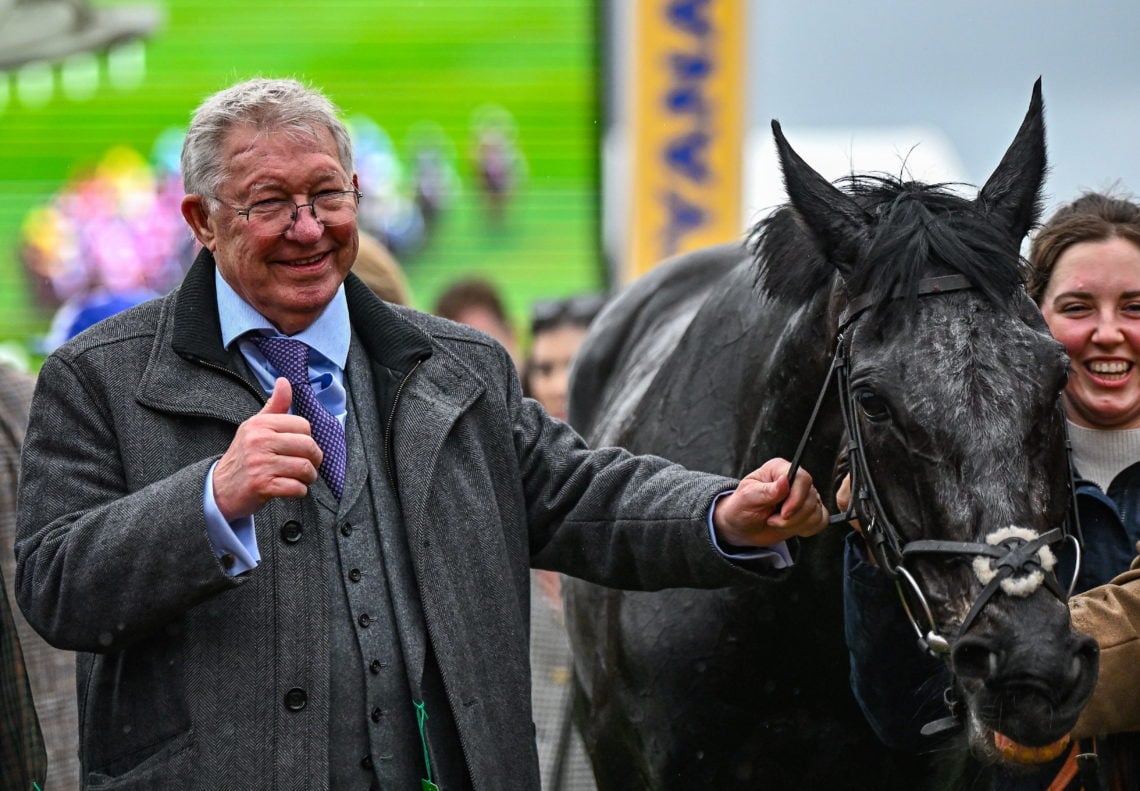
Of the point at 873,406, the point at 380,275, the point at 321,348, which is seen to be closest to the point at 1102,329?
the point at 873,406

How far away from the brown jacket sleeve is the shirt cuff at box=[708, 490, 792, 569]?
1.83 feet

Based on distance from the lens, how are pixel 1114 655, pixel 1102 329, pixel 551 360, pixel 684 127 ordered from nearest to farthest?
1. pixel 1114 655
2. pixel 1102 329
3. pixel 551 360
4. pixel 684 127

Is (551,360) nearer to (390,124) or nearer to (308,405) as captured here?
(308,405)

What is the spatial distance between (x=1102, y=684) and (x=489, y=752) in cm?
118

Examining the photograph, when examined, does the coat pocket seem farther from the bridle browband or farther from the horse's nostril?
the horse's nostril

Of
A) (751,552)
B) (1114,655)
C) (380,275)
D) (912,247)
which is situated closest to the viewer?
(912,247)

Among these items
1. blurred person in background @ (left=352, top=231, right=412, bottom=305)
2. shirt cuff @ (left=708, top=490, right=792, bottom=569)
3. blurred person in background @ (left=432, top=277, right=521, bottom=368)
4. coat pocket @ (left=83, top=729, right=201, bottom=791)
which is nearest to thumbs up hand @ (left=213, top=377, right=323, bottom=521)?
coat pocket @ (left=83, top=729, right=201, bottom=791)

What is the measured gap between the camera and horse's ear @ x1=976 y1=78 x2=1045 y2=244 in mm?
3164

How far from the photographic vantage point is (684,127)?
12938 mm

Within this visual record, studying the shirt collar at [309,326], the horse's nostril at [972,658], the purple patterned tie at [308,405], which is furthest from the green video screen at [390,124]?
the horse's nostril at [972,658]

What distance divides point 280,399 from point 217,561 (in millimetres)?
298

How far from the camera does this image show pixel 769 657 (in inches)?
147

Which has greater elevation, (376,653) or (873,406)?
(873,406)

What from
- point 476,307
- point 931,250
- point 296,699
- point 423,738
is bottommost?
point 476,307
